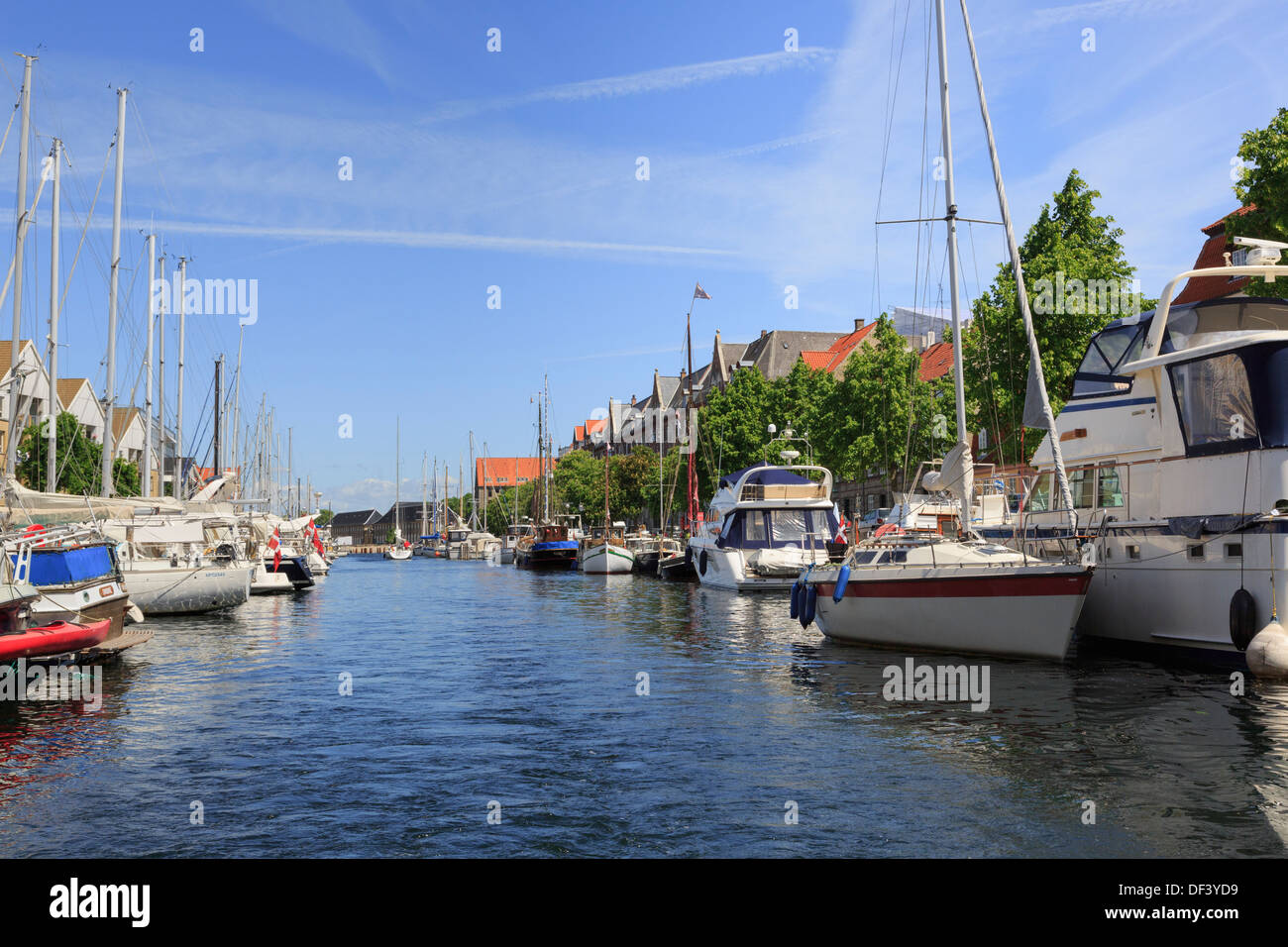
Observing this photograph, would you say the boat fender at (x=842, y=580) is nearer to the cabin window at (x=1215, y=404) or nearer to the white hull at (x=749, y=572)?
the cabin window at (x=1215, y=404)

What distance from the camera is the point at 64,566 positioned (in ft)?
70.6

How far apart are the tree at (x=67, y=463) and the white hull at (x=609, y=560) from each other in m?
30.4

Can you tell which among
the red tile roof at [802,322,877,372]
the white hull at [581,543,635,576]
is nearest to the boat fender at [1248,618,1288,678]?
the white hull at [581,543,635,576]

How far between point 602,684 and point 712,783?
831 cm

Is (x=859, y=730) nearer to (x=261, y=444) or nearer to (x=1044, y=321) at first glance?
(x=1044, y=321)

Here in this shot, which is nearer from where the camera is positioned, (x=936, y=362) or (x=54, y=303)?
(x=54, y=303)

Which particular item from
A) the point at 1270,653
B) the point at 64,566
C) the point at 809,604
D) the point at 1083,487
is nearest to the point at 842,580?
the point at 809,604

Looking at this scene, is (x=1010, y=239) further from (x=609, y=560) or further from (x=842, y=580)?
(x=609, y=560)

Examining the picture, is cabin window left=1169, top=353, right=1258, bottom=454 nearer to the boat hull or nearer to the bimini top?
the boat hull

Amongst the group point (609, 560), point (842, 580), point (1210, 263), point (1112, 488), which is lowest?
point (609, 560)

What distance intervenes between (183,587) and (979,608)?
82.6 ft

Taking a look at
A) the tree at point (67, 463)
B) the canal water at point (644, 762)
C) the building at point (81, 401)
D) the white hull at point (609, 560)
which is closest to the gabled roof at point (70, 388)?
the building at point (81, 401)
